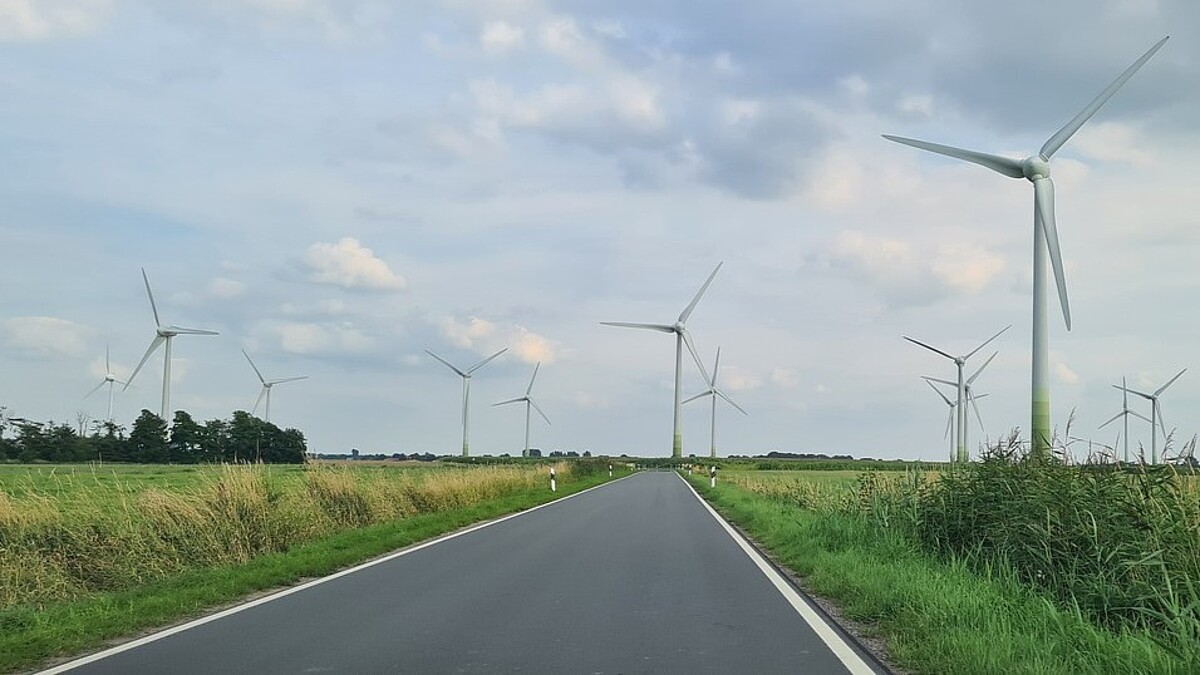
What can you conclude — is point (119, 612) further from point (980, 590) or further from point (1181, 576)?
point (1181, 576)

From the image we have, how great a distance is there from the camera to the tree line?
312 ft

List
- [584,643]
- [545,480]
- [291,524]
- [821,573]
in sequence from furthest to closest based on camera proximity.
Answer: [545,480] → [291,524] → [821,573] → [584,643]

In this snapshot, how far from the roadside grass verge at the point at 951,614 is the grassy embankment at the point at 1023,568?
0.02m

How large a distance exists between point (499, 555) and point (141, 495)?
5.50 metres

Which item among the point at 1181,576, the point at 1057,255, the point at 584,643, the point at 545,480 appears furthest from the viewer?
the point at 545,480

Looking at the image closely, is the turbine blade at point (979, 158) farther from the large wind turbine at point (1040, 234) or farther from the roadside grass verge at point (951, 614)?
the roadside grass verge at point (951, 614)

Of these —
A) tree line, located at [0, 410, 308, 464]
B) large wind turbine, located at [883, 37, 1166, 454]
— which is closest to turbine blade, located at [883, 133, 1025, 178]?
large wind turbine, located at [883, 37, 1166, 454]

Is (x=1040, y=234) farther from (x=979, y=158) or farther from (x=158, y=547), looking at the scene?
(x=158, y=547)

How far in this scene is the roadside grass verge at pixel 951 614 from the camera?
7.52m

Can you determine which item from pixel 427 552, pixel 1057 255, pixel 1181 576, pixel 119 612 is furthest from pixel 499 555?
pixel 1057 255

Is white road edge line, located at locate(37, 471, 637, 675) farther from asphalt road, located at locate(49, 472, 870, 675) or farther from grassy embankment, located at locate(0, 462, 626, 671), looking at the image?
grassy embankment, located at locate(0, 462, 626, 671)

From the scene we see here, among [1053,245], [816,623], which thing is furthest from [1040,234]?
[816,623]

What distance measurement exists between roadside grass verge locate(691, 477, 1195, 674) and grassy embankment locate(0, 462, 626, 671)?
255 inches

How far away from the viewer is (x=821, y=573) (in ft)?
44.6
